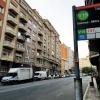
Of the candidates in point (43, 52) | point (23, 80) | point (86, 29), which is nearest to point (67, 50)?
point (43, 52)

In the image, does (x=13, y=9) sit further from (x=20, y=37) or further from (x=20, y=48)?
(x=20, y=48)

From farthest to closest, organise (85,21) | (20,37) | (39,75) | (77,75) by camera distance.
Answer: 1. (39,75)
2. (20,37)
3. (85,21)
4. (77,75)

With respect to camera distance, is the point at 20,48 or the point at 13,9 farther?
the point at 20,48

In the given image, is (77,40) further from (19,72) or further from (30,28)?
(30,28)

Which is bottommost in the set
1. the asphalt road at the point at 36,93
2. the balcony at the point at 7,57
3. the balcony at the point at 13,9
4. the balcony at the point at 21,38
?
the asphalt road at the point at 36,93

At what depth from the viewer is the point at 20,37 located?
59.4 meters

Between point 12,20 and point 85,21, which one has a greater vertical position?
point 12,20

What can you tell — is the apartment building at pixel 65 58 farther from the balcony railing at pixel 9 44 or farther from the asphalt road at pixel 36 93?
the asphalt road at pixel 36 93

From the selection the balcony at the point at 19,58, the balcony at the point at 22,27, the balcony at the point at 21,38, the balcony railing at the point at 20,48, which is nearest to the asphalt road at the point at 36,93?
the balcony at the point at 19,58

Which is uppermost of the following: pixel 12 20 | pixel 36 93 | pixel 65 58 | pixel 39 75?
pixel 65 58

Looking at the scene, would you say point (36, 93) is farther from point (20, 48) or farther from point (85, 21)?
point (20, 48)

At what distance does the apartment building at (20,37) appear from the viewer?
51469 millimetres

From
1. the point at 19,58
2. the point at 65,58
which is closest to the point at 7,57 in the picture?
the point at 19,58

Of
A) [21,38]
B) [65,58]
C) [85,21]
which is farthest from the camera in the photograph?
[65,58]
